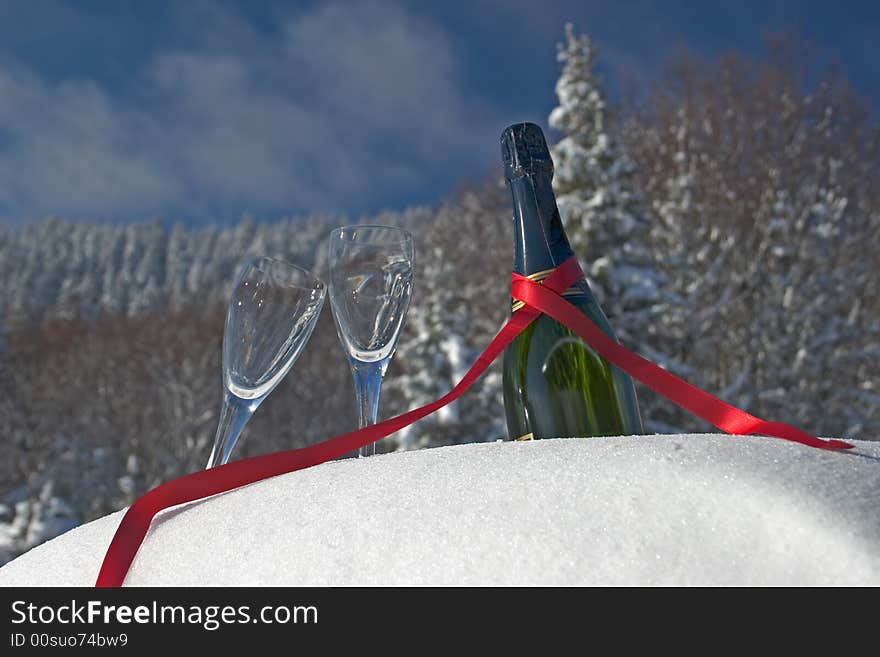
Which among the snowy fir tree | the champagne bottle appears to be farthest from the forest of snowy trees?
the champagne bottle

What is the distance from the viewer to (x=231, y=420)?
1229 millimetres

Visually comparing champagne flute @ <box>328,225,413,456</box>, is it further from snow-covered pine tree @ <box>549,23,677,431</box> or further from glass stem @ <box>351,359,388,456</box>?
snow-covered pine tree @ <box>549,23,677,431</box>

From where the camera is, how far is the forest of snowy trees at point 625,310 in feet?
39.3

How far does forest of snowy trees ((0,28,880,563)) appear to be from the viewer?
12.0m

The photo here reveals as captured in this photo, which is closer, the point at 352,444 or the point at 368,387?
the point at 352,444

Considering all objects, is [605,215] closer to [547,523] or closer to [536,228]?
[536,228]

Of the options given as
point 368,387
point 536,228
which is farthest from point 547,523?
point 536,228

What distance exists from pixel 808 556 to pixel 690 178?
57.5ft

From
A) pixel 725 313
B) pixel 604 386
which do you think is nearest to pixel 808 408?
pixel 725 313

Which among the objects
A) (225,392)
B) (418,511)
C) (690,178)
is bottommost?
(418,511)

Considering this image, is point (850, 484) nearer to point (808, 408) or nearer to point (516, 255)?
point (516, 255)

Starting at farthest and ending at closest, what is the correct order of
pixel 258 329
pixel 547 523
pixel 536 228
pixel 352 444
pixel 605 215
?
1. pixel 605 215
2. pixel 536 228
3. pixel 258 329
4. pixel 352 444
5. pixel 547 523

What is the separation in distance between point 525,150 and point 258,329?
0.51 meters

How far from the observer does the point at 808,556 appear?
553 mm
